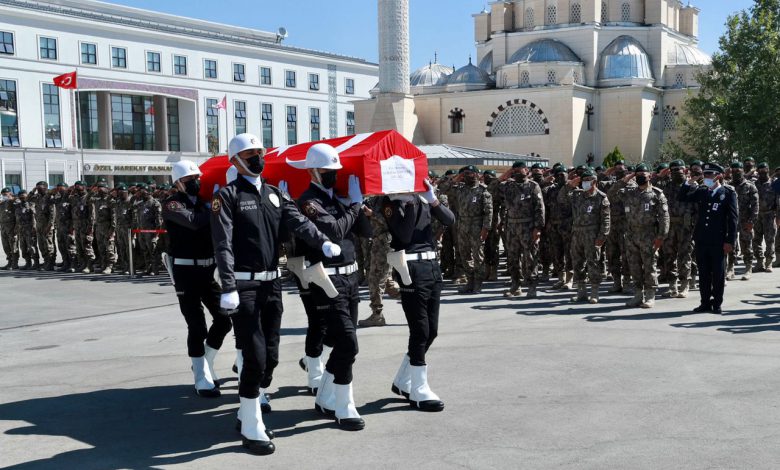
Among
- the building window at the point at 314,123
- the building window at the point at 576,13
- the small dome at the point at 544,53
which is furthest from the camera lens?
the building window at the point at 314,123

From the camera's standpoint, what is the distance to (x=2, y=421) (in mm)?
6195

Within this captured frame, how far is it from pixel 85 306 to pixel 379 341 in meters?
6.06

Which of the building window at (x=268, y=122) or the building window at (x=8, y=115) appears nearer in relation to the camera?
the building window at (x=8, y=115)

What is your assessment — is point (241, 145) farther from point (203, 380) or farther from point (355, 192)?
point (203, 380)

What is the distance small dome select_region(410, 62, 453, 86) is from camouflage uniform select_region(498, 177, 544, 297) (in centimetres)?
4387

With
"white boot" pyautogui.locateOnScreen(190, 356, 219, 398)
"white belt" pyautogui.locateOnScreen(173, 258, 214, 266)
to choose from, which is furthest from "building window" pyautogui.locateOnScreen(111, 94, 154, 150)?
"white boot" pyautogui.locateOnScreen(190, 356, 219, 398)

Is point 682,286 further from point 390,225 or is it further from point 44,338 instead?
point 44,338

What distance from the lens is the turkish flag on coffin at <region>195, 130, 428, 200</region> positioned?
666 centimetres

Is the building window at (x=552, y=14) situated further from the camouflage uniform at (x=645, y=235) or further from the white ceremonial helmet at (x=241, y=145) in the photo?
the white ceremonial helmet at (x=241, y=145)

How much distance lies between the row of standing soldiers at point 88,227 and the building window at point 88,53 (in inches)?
1432

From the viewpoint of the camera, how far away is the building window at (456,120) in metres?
51.5

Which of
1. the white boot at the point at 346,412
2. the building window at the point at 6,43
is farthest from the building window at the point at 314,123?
the white boot at the point at 346,412

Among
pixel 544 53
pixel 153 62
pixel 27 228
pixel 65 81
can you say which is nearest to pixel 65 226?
pixel 27 228

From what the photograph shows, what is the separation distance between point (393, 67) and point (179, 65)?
996 inches
